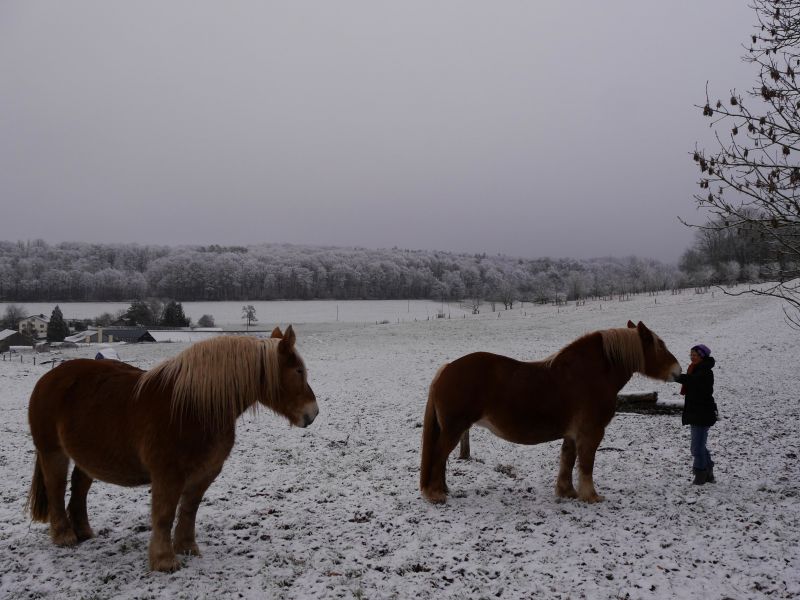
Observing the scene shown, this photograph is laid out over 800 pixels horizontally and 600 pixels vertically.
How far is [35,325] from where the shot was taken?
58.2 metres

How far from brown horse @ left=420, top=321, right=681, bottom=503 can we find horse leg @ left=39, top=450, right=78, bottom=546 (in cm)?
372

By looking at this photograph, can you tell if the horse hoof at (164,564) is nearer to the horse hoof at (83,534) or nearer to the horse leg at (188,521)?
the horse leg at (188,521)

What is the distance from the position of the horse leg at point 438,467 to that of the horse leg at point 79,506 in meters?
3.60

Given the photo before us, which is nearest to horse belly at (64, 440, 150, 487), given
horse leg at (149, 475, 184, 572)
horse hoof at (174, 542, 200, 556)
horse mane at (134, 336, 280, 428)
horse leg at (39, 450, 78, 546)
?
horse leg at (149, 475, 184, 572)

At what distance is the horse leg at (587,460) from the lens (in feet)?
18.8

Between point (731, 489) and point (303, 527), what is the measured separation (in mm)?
5291

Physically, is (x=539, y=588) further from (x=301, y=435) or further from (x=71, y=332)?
(x=71, y=332)

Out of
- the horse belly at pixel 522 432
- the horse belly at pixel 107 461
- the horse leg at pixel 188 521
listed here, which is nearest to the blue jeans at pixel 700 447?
the horse belly at pixel 522 432

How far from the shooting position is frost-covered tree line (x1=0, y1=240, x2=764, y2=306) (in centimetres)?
7656

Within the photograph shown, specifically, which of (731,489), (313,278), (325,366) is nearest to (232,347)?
(731,489)

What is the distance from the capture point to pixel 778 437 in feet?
A: 27.4

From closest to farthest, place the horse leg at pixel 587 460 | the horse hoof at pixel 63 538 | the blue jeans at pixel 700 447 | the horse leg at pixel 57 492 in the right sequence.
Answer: the horse leg at pixel 57 492 → the horse hoof at pixel 63 538 → the horse leg at pixel 587 460 → the blue jeans at pixel 700 447

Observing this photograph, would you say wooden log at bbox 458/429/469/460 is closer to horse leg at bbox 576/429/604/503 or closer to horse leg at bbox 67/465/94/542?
horse leg at bbox 576/429/604/503

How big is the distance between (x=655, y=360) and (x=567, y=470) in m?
1.77
